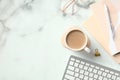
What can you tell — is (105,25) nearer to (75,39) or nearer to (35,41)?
(75,39)

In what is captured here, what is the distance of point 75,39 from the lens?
1.02m

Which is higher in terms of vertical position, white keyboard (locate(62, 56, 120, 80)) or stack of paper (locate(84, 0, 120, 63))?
stack of paper (locate(84, 0, 120, 63))

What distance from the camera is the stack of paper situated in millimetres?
1034

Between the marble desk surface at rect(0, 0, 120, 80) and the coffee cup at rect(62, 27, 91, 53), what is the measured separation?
37mm

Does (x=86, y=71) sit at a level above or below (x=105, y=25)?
below

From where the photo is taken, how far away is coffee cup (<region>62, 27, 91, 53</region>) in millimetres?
1012

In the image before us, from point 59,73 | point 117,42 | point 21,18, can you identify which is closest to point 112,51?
point 117,42

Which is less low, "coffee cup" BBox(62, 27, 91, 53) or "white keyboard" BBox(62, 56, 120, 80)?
"coffee cup" BBox(62, 27, 91, 53)

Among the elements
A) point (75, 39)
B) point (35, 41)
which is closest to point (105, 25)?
point (75, 39)

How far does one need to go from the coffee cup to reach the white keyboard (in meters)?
0.04

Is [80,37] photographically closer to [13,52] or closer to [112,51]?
[112,51]

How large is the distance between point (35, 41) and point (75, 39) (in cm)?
12

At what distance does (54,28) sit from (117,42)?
0.60 ft

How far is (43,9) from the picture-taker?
1.08 m
